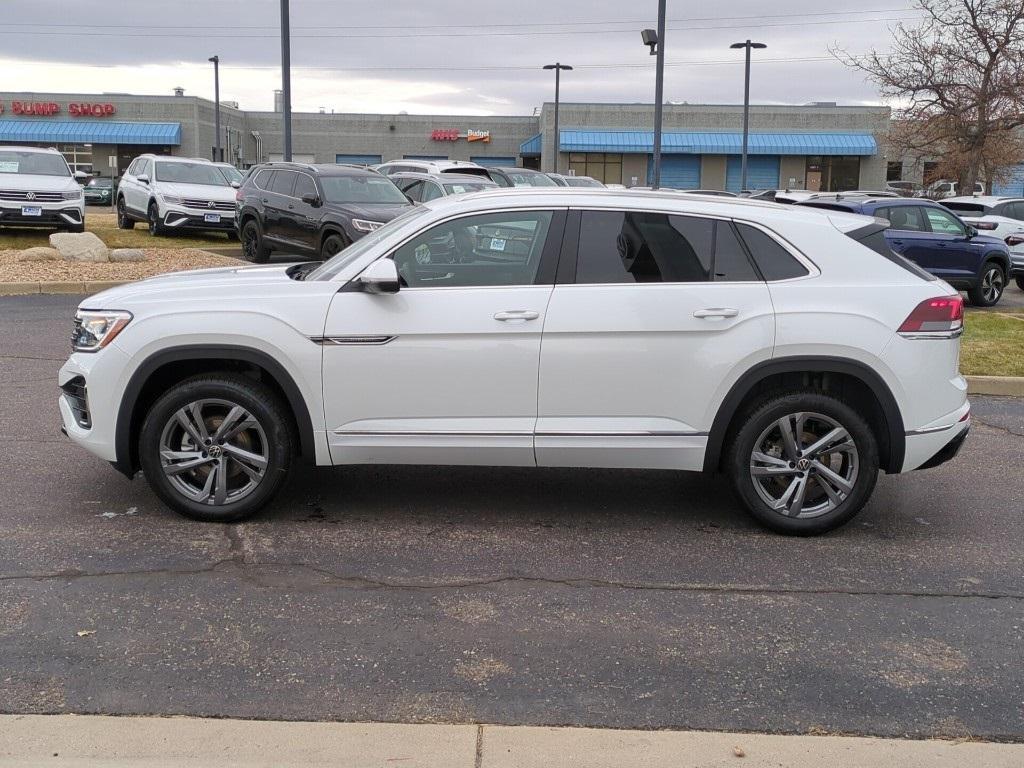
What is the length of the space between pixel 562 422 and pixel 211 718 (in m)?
2.41

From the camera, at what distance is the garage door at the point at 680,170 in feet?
192

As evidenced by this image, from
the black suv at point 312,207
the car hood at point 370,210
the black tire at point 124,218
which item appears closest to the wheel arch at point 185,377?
the black suv at point 312,207

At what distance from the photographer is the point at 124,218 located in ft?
78.6

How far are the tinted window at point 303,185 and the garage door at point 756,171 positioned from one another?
145 ft

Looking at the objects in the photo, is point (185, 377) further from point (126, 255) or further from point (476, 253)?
point (126, 255)

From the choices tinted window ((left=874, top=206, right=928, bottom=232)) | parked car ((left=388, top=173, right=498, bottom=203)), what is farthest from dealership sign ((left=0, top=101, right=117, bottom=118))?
tinted window ((left=874, top=206, right=928, bottom=232))

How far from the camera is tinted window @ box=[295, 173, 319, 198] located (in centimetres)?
1712

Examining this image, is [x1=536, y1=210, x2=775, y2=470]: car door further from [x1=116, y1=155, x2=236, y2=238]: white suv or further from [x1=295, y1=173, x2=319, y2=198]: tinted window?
[x1=116, y1=155, x2=236, y2=238]: white suv

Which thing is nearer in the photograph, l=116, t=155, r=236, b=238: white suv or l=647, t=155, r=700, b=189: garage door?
l=116, t=155, r=236, b=238: white suv

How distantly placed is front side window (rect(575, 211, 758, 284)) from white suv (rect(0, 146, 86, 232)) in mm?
16903

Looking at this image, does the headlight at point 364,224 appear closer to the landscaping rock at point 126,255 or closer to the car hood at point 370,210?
the car hood at point 370,210

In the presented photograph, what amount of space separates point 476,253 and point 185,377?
5.45 feet

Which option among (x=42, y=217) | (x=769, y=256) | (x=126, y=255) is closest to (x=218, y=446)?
(x=769, y=256)

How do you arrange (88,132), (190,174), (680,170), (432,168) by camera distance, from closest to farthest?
(190,174), (432,168), (680,170), (88,132)
